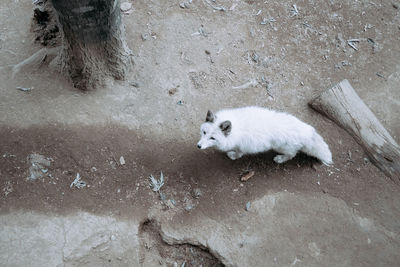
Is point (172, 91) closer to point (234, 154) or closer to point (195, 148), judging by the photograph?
point (195, 148)

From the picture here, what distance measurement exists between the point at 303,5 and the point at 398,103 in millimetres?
3174

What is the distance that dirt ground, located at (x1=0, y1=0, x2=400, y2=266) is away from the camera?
15.4ft

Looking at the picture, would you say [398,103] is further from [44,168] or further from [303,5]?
[44,168]

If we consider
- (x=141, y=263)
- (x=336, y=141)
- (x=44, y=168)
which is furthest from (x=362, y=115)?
(x=44, y=168)

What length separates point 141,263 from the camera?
4531 mm

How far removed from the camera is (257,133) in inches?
193

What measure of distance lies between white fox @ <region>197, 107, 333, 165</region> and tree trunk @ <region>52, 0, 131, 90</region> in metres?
2.21

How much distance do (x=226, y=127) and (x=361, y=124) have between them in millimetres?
2871

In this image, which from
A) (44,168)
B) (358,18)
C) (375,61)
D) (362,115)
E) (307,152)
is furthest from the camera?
(358,18)

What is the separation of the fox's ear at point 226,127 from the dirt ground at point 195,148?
87 centimetres

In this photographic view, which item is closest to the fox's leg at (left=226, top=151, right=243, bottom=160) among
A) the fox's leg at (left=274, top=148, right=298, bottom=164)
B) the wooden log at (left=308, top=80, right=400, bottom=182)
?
the fox's leg at (left=274, top=148, right=298, bottom=164)

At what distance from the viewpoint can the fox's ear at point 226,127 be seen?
15.1 ft

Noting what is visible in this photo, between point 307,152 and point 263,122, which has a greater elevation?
point 263,122

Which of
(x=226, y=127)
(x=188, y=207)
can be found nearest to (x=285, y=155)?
(x=226, y=127)
